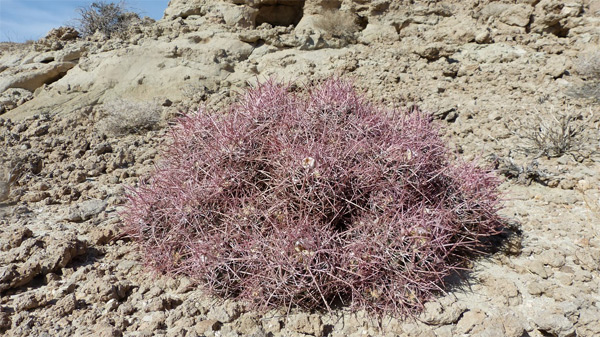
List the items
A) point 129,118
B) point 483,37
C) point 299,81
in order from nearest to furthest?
point 129,118, point 299,81, point 483,37

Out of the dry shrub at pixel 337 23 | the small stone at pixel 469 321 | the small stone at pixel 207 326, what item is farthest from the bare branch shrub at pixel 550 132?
the dry shrub at pixel 337 23

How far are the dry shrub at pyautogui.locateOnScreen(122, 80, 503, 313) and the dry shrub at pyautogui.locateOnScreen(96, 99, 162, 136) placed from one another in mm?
2455

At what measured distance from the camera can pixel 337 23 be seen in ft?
22.1

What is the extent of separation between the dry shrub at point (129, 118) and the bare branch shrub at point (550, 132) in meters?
4.02

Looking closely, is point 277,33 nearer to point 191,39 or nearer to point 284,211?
point 191,39

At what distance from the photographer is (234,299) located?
2.21 meters

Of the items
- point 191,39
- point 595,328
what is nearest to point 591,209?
point 595,328

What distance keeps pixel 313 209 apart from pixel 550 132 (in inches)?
109

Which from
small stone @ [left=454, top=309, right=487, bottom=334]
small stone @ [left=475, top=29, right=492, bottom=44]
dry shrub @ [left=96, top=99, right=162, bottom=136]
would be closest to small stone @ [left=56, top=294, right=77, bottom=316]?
small stone @ [left=454, top=309, right=487, bottom=334]

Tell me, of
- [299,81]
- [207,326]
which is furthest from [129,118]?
[207,326]

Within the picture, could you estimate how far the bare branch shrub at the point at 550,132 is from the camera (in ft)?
11.9

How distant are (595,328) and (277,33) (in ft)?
18.4

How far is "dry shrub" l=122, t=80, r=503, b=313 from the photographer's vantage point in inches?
80.6

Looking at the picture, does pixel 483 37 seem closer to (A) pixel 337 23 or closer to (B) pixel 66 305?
(A) pixel 337 23
